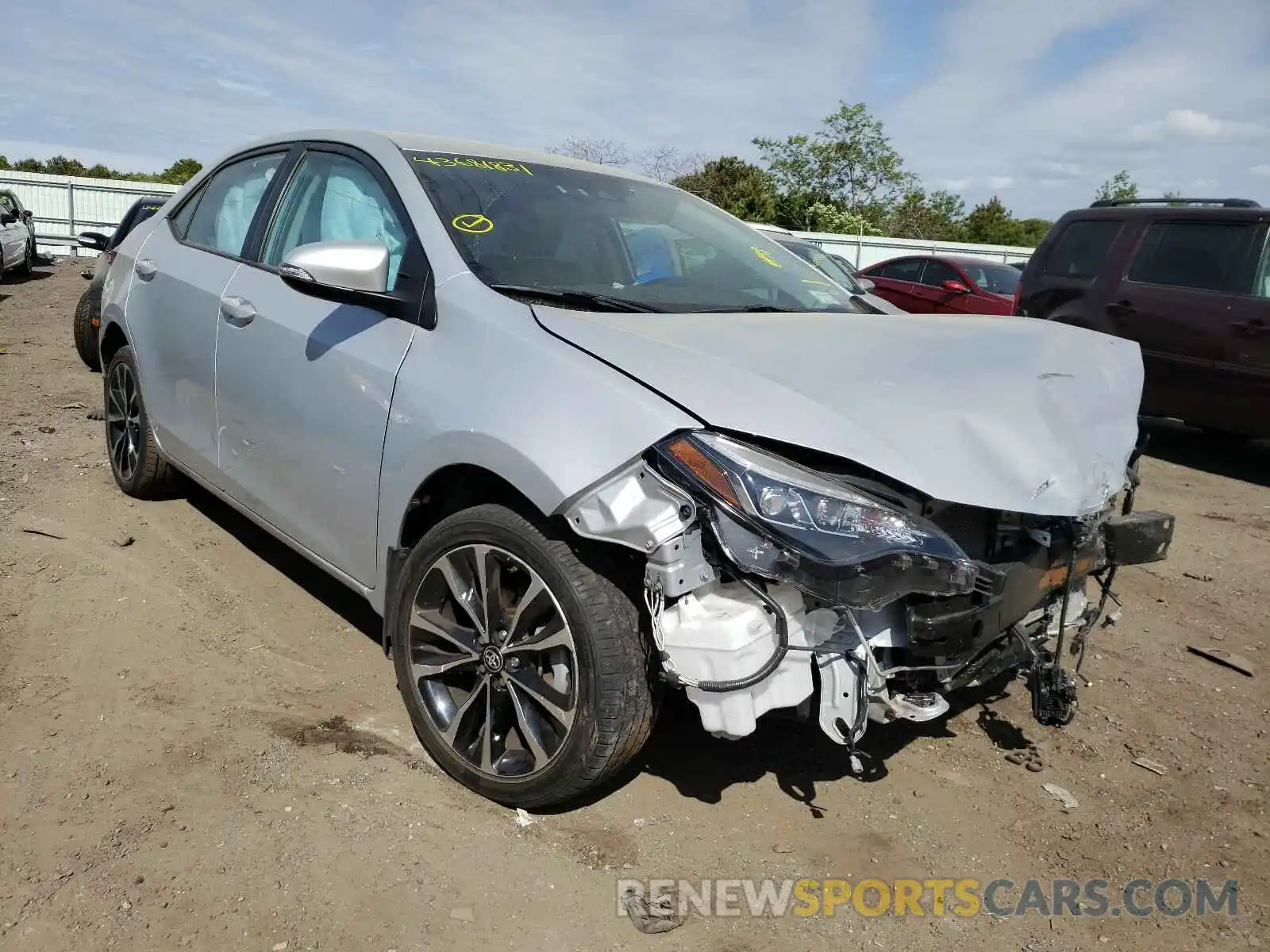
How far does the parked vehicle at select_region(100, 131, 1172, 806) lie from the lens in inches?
88.7

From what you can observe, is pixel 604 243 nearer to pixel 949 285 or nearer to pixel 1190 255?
pixel 1190 255

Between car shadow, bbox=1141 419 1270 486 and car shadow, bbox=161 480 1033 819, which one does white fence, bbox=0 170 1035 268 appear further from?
car shadow, bbox=161 480 1033 819

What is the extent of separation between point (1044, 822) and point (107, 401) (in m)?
4.63

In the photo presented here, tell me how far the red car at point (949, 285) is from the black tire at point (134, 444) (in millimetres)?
9682

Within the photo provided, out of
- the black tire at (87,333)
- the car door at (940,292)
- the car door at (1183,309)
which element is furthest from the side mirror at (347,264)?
the car door at (940,292)

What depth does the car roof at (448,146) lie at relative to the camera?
3.42 m

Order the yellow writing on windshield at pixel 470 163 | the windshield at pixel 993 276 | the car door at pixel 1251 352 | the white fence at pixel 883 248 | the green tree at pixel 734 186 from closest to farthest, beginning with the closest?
1. the yellow writing on windshield at pixel 470 163
2. the car door at pixel 1251 352
3. the windshield at pixel 993 276
4. the white fence at pixel 883 248
5. the green tree at pixel 734 186

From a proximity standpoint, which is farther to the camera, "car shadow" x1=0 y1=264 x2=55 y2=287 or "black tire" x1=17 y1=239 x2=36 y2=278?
"black tire" x1=17 y1=239 x2=36 y2=278

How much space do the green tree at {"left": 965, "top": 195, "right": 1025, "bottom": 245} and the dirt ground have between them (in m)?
45.2

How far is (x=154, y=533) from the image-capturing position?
182 inches

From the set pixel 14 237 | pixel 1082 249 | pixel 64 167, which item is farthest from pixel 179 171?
pixel 1082 249

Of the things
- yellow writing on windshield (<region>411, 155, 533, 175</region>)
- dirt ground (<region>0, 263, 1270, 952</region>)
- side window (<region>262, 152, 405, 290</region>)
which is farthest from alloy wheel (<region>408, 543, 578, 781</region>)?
yellow writing on windshield (<region>411, 155, 533, 175</region>)

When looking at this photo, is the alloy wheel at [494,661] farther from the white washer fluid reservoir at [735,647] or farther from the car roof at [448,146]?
the car roof at [448,146]

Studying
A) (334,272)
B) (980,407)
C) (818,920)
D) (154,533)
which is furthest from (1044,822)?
(154,533)
